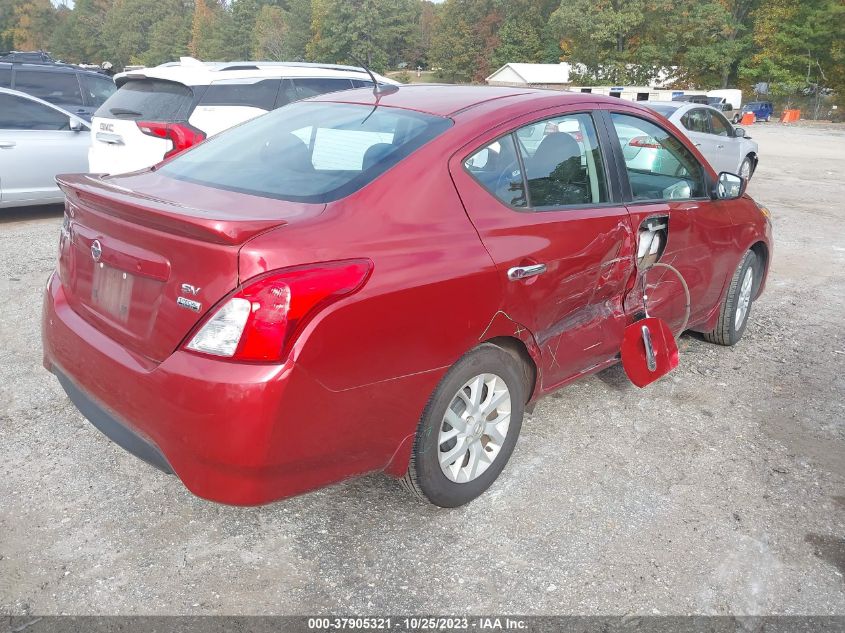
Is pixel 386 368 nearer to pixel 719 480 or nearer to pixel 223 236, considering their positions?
pixel 223 236

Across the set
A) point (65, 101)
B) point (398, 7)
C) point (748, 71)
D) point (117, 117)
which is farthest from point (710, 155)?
point (398, 7)

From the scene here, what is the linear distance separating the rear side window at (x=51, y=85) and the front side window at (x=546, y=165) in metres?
9.90

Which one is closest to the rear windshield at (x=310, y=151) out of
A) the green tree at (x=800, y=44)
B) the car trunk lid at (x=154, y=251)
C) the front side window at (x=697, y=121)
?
the car trunk lid at (x=154, y=251)

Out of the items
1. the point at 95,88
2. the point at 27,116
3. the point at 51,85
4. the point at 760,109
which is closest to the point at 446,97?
the point at 27,116

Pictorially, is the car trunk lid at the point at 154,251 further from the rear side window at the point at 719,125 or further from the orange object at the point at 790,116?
the orange object at the point at 790,116

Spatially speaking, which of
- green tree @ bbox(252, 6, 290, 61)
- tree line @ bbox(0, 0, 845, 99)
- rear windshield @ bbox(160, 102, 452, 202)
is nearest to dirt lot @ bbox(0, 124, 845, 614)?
rear windshield @ bbox(160, 102, 452, 202)

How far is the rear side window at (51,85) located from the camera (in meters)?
10.8

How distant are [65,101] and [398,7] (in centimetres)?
9854

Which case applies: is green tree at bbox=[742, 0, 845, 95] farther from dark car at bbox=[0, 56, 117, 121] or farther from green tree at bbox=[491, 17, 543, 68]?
dark car at bbox=[0, 56, 117, 121]

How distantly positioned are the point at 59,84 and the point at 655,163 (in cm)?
997

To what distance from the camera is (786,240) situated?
9.16 m

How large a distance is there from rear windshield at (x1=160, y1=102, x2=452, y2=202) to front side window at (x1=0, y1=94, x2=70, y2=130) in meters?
6.15

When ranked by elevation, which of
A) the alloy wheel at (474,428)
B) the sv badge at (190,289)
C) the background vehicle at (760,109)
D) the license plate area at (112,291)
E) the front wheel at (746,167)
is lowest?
the alloy wheel at (474,428)

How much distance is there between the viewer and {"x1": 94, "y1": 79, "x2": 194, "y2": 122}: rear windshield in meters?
7.22
